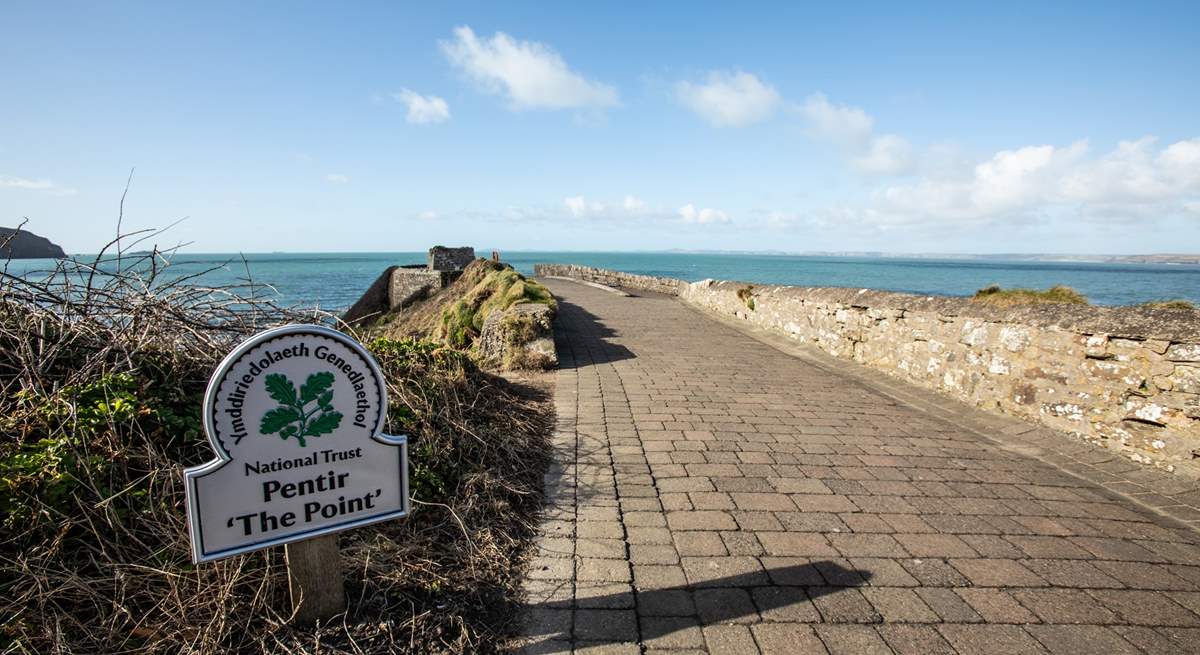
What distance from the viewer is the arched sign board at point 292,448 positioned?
75.8 inches

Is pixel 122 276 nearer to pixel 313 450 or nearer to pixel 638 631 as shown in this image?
pixel 313 450

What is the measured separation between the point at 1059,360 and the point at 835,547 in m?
3.54

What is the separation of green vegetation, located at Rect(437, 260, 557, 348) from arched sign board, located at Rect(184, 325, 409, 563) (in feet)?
25.8

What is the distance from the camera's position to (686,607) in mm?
2564

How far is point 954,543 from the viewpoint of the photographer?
3178mm

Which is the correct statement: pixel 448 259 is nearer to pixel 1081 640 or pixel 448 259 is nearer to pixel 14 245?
pixel 14 245

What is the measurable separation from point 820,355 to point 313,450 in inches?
332

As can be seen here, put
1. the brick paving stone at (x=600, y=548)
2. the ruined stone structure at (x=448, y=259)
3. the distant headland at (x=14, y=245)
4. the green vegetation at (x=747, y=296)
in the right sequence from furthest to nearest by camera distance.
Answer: the ruined stone structure at (x=448, y=259)
the green vegetation at (x=747, y=296)
the brick paving stone at (x=600, y=548)
the distant headland at (x=14, y=245)

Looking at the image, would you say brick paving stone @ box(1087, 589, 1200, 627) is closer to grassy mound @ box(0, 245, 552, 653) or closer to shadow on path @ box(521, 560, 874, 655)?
shadow on path @ box(521, 560, 874, 655)

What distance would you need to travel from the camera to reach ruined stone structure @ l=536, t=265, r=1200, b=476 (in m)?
4.11

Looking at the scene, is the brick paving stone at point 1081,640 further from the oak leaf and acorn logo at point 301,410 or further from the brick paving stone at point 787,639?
the oak leaf and acorn logo at point 301,410

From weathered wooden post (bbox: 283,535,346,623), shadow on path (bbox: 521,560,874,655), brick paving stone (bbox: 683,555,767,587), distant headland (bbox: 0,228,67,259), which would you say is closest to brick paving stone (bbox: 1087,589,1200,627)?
shadow on path (bbox: 521,560,874,655)

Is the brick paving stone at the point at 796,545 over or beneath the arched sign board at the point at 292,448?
beneath

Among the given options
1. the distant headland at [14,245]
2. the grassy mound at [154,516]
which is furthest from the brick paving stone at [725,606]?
the distant headland at [14,245]
